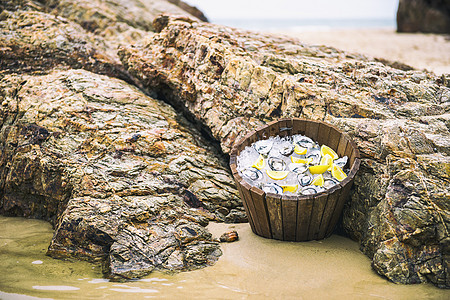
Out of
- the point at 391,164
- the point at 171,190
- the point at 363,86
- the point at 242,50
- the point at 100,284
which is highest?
the point at 242,50

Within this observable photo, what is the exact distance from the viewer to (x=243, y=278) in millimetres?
2811

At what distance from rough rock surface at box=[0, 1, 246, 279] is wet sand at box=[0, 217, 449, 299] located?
0.16 metres

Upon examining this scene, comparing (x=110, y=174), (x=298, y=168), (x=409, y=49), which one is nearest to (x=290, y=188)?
(x=298, y=168)

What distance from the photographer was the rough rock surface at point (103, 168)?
10.5ft

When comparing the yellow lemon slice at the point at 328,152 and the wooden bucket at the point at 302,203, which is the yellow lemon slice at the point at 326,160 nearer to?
the yellow lemon slice at the point at 328,152

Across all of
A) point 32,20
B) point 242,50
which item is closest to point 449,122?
point 242,50

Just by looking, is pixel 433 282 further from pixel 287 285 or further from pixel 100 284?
pixel 100 284

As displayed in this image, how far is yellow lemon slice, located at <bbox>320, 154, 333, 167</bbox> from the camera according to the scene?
330 centimetres

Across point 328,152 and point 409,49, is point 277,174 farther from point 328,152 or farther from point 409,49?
point 409,49

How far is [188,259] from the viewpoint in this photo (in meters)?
3.07

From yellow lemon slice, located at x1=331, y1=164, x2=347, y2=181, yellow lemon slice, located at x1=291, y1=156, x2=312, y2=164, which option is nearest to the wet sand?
yellow lemon slice, located at x1=331, y1=164, x2=347, y2=181

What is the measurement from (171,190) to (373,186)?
192 centimetres

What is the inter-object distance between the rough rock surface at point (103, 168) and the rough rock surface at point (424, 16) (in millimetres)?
13197

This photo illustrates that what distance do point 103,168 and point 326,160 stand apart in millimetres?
2187
